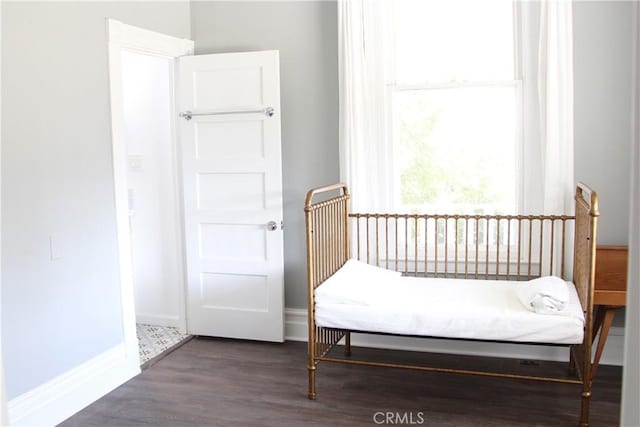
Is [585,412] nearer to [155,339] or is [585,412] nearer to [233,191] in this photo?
[233,191]

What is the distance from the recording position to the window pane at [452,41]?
3477mm

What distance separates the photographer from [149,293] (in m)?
4.35

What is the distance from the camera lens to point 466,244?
3525 mm

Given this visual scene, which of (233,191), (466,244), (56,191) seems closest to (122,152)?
(56,191)

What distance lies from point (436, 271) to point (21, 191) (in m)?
2.23

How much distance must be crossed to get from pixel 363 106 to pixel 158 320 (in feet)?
6.87

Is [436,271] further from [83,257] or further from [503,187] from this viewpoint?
[83,257]

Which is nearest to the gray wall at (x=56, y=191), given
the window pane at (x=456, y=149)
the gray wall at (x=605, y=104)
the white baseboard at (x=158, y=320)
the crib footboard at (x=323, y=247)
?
the white baseboard at (x=158, y=320)

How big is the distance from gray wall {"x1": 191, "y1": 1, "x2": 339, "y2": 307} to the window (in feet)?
1.30

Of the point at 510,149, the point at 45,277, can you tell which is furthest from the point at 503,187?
the point at 45,277

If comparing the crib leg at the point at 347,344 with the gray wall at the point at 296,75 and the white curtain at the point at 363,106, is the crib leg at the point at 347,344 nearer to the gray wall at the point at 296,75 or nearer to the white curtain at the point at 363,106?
the gray wall at the point at 296,75

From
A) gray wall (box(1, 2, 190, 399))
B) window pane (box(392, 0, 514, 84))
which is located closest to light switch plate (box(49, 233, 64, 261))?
gray wall (box(1, 2, 190, 399))

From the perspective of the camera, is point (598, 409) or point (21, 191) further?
point (598, 409)

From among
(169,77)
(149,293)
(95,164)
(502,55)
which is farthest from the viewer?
(149,293)
